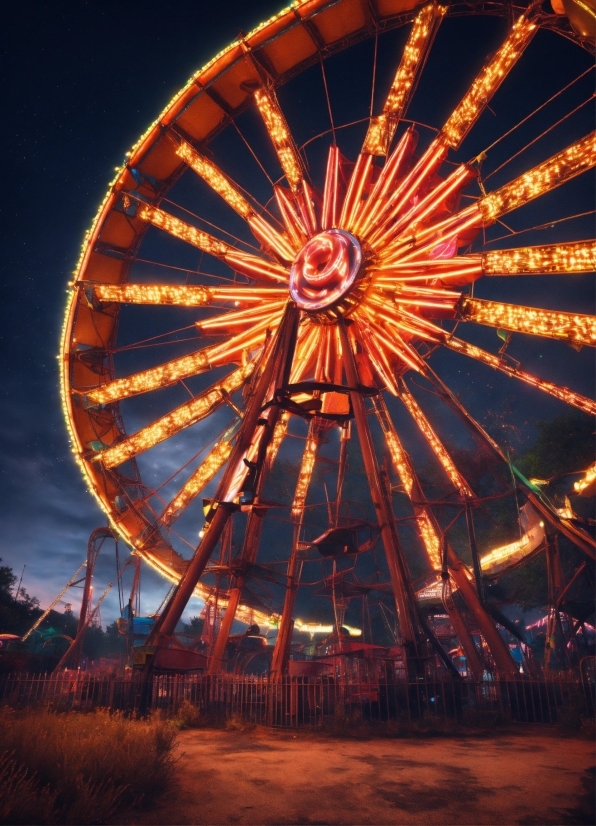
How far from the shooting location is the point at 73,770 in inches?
191

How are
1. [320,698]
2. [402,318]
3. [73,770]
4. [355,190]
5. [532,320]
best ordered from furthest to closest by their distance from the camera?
1. [355,190]
2. [402,318]
3. [532,320]
4. [320,698]
5. [73,770]

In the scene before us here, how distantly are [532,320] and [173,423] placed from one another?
12289 millimetres

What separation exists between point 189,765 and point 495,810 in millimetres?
4262

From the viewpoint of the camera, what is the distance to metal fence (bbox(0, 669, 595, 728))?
10742mm

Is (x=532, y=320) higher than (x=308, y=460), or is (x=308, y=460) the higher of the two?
(x=532, y=320)

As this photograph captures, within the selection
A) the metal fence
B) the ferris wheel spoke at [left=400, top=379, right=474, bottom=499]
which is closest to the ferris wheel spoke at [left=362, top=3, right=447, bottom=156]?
the ferris wheel spoke at [left=400, top=379, right=474, bottom=499]

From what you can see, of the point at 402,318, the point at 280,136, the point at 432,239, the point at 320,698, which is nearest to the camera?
the point at 320,698

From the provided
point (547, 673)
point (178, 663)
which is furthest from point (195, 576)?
point (547, 673)

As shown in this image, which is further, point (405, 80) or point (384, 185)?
point (384, 185)

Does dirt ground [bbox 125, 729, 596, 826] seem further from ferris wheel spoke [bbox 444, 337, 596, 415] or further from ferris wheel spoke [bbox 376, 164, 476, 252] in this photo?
ferris wheel spoke [bbox 376, 164, 476, 252]

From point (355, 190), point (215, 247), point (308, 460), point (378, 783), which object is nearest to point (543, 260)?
point (355, 190)

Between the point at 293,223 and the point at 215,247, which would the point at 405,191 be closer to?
the point at 293,223

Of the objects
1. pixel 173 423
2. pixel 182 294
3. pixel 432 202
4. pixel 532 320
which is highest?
pixel 432 202

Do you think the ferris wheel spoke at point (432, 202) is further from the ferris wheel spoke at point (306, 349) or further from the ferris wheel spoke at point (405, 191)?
the ferris wheel spoke at point (306, 349)
